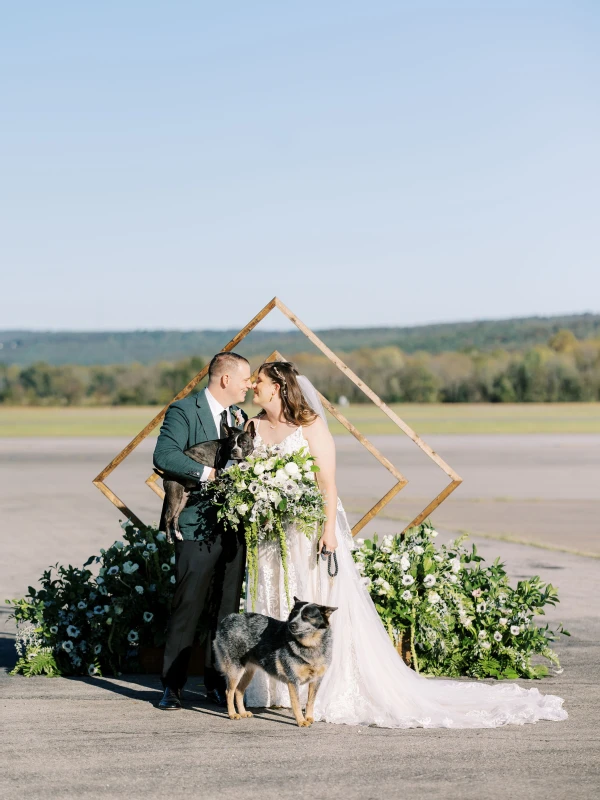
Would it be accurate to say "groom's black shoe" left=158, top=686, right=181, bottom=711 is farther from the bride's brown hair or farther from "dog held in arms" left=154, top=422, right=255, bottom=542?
the bride's brown hair

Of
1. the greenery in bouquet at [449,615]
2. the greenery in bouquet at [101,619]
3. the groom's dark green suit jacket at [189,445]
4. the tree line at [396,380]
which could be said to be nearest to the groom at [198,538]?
the groom's dark green suit jacket at [189,445]

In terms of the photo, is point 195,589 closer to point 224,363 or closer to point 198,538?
point 198,538

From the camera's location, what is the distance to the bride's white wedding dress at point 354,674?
23.6ft

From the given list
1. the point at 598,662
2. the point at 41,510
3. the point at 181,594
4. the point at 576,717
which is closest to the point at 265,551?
the point at 181,594

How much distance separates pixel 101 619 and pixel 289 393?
7.94 feet

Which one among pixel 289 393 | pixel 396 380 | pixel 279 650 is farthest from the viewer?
pixel 396 380

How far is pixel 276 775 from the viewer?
19.4ft

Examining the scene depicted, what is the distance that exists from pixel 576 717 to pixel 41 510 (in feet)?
54.8

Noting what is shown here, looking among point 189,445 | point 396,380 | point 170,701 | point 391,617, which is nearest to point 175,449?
point 189,445

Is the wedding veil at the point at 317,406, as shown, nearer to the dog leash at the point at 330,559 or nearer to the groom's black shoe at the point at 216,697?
the dog leash at the point at 330,559

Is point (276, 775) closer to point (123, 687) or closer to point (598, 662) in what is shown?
point (123, 687)

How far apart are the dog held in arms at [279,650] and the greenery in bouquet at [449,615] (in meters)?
1.44

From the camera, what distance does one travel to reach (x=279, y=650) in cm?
689

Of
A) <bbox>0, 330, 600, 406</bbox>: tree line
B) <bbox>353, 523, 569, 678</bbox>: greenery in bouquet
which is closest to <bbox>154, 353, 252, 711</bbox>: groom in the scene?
<bbox>353, 523, 569, 678</bbox>: greenery in bouquet
